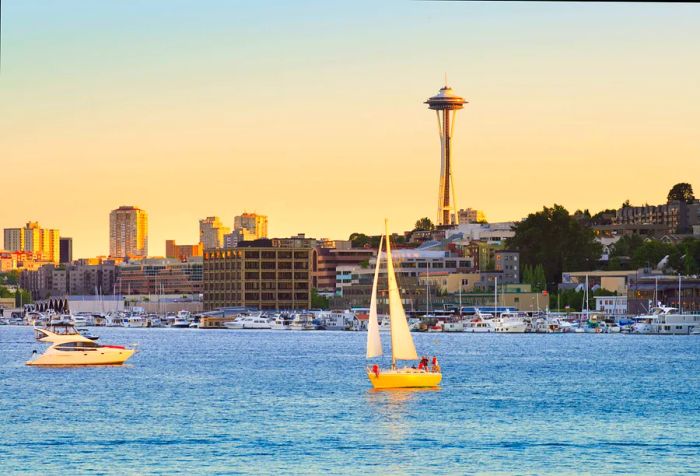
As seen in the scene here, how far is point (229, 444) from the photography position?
42.9 metres

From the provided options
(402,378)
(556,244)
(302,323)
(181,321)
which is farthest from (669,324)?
(402,378)

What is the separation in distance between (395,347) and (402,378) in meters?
3.26

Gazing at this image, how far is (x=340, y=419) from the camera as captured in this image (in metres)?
49.7

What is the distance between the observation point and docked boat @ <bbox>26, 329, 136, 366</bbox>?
76750 mm

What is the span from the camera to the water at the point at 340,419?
39.2 metres

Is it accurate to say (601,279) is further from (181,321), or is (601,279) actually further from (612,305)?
(181,321)

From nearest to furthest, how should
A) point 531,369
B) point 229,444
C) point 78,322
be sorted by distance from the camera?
1. point 229,444
2. point 531,369
3. point 78,322

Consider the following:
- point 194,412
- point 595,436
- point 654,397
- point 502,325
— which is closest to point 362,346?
point 502,325

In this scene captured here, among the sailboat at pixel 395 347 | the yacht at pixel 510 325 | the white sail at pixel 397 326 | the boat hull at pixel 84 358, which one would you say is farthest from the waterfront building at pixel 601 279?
the white sail at pixel 397 326

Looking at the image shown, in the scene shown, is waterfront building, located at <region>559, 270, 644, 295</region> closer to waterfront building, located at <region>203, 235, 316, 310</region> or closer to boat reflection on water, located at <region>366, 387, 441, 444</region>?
waterfront building, located at <region>203, 235, 316, 310</region>

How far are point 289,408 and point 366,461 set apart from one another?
14748mm

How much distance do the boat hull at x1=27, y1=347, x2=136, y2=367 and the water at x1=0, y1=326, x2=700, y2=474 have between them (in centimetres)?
103

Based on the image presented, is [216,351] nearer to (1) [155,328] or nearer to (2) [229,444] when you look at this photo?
(2) [229,444]

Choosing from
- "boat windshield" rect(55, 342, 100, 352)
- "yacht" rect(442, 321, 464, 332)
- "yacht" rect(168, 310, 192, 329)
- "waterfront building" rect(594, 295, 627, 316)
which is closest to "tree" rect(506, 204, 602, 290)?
"waterfront building" rect(594, 295, 627, 316)
